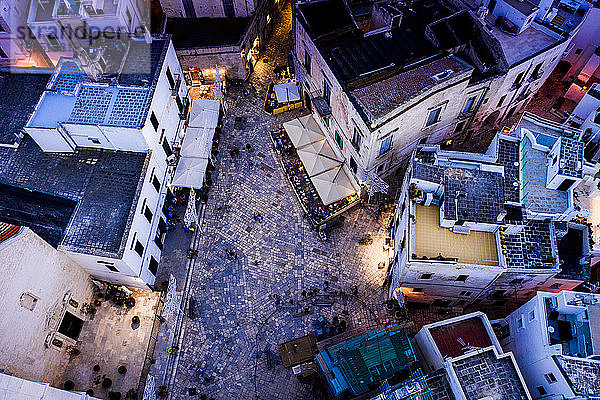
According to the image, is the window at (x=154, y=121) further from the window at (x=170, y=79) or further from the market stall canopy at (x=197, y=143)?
the market stall canopy at (x=197, y=143)

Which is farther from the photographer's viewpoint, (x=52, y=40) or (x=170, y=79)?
(x=52, y=40)

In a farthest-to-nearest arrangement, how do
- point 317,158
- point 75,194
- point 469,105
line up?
point 317,158 → point 469,105 → point 75,194

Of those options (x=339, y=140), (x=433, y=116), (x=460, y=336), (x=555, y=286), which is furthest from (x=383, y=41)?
(x=460, y=336)

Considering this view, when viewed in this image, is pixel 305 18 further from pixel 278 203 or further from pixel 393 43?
pixel 278 203

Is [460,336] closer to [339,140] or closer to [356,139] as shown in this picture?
[356,139]

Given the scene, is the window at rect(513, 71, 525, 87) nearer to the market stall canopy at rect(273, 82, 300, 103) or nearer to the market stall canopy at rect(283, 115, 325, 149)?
the market stall canopy at rect(283, 115, 325, 149)

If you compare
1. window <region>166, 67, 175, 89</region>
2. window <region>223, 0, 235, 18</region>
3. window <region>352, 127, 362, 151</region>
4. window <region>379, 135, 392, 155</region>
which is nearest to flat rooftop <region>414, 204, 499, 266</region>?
window <region>379, 135, 392, 155</region>

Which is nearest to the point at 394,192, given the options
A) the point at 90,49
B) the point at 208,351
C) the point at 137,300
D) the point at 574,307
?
the point at 574,307
